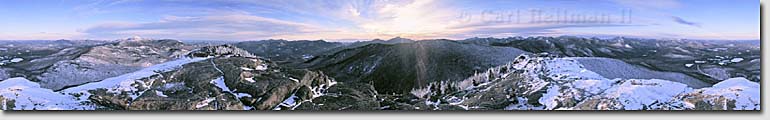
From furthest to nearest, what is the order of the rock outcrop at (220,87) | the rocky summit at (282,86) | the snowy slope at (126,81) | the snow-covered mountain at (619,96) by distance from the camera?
the snowy slope at (126,81) < the rock outcrop at (220,87) < the rocky summit at (282,86) < the snow-covered mountain at (619,96)

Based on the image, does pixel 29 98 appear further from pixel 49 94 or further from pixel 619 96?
pixel 619 96

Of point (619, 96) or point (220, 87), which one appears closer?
point (619, 96)

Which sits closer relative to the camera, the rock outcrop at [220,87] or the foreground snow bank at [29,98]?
the foreground snow bank at [29,98]

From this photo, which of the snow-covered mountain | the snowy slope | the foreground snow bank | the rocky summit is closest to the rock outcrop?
the rocky summit

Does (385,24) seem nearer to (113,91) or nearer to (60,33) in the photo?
(113,91)

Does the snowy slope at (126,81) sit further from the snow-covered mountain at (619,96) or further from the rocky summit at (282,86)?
the snow-covered mountain at (619,96)

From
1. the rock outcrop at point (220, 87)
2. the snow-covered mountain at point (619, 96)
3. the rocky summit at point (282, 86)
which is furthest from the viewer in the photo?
the rock outcrop at point (220, 87)

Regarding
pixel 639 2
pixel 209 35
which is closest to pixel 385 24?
pixel 209 35

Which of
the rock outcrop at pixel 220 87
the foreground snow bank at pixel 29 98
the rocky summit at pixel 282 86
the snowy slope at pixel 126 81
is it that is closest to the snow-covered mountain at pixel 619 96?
the rocky summit at pixel 282 86

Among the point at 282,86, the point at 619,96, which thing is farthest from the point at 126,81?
the point at 619,96

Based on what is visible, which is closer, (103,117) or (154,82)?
(103,117)

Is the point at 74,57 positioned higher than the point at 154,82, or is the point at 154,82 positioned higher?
the point at 74,57
